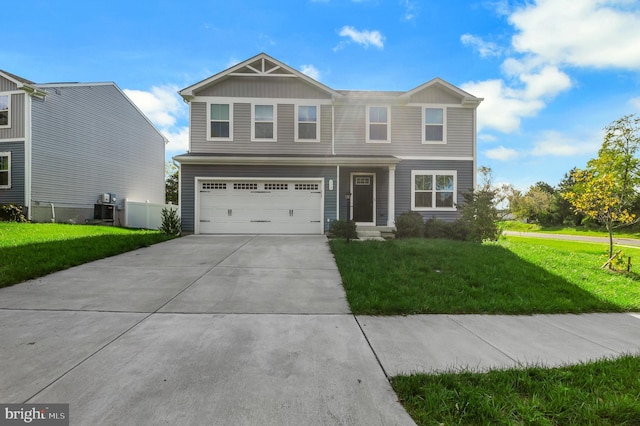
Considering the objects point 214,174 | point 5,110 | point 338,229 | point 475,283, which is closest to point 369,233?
point 338,229

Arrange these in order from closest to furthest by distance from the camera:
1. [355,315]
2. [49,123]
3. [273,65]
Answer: [355,315] → [273,65] → [49,123]

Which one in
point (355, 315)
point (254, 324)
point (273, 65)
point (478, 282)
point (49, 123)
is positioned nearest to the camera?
point (254, 324)

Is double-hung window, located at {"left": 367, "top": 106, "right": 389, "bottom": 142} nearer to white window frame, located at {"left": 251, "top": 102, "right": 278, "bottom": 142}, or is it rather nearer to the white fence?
white window frame, located at {"left": 251, "top": 102, "right": 278, "bottom": 142}

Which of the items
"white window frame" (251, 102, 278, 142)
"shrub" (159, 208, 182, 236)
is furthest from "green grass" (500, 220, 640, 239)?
"shrub" (159, 208, 182, 236)

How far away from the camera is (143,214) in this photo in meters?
15.9

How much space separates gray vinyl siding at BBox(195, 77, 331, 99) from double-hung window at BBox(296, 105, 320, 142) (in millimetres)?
533

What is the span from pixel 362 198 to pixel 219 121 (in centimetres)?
658

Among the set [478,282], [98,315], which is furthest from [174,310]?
[478,282]

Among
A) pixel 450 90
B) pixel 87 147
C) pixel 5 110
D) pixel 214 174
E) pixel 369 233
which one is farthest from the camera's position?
pixel 87 147

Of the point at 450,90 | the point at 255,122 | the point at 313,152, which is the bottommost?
the point at 313,152

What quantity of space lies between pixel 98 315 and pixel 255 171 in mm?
8016

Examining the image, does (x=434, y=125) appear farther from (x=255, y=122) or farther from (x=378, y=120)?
(x=255, y=122)

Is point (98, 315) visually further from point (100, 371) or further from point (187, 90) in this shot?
point (187, 90)

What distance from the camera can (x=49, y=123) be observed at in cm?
1319
